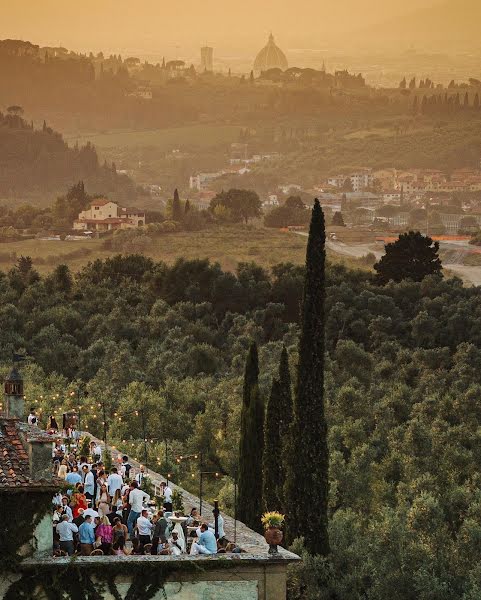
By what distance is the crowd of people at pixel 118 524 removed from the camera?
3112cm

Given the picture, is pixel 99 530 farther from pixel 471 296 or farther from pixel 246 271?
pixel 246 271

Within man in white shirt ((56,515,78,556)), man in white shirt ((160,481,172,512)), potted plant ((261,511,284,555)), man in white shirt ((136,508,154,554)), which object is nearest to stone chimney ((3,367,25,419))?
man in white shirt ((160,481,172,512))

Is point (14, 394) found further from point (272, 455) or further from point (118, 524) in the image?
point (118, 524)

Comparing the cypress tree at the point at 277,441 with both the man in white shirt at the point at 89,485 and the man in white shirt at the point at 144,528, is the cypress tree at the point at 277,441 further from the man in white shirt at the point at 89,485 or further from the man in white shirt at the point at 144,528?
the man in white shirt at the point at 144,528

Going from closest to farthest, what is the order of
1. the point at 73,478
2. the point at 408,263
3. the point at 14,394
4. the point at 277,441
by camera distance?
the point at 73,478
the point at 14,394
the point at 277,441
the point at 408,263

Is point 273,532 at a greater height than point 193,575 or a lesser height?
greater

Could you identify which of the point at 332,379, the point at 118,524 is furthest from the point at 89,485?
the point at 332,379

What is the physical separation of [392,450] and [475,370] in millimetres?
24890

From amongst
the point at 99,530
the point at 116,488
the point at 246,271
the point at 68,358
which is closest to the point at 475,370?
the point at 68,358

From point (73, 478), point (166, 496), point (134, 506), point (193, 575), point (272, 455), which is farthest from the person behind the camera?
point (272, 455)

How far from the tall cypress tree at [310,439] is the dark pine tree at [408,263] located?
78.3 metres

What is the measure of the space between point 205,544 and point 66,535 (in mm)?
2306

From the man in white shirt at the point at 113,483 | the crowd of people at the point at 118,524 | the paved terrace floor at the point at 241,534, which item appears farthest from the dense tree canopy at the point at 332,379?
the crowd of people at the point at 118,524

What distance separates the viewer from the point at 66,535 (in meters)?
30.8
